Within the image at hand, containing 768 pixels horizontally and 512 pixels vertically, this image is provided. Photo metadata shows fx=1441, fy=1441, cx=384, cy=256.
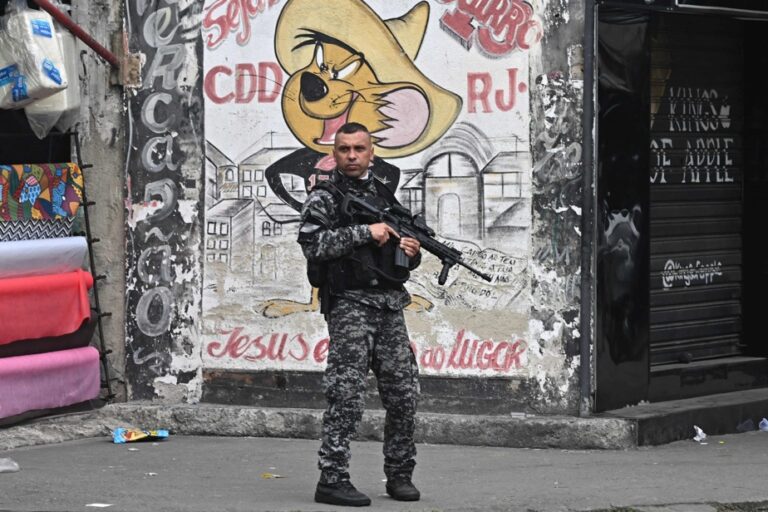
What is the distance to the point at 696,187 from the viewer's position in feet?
34.0

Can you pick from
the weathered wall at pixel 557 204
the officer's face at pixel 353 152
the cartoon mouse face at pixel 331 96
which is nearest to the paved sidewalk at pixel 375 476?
the weathered wall at pixel 557 204

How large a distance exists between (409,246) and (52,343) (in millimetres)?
3251

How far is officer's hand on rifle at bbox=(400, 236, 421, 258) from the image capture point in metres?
6.81

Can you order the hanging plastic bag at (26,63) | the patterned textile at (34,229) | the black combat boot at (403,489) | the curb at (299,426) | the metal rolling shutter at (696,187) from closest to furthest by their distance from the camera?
1. the black combat boot at (403,489)
2. the hanging plastic bag at (26,63)
3. the curb at (299,426)
4. the patterned textile at (34,229)
5. the metal rolling shutter at (696,187)

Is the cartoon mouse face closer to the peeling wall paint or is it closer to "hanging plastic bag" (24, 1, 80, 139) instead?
the peeling wall paint

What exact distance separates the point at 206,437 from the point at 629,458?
2697 millimetres

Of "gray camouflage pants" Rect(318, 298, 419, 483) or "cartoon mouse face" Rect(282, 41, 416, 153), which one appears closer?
"gray camouflage pants" Rect(318, 298, 419, 483)

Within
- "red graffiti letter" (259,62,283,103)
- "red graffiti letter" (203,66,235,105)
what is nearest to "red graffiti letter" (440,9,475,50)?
"red graffiti letter" (259,62,283,103)

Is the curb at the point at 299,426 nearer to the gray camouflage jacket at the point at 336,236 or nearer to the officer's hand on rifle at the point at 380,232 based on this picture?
the gray camouflage jacket at the point at 336,236

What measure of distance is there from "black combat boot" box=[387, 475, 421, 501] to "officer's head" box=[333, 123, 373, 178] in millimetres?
1499

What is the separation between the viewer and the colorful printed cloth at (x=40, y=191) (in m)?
8.88

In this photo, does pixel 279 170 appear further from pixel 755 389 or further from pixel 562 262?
pixel 755 389

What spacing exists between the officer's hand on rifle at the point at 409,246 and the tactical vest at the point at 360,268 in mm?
55

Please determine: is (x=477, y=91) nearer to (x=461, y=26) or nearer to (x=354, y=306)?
(x=461, y=26)
